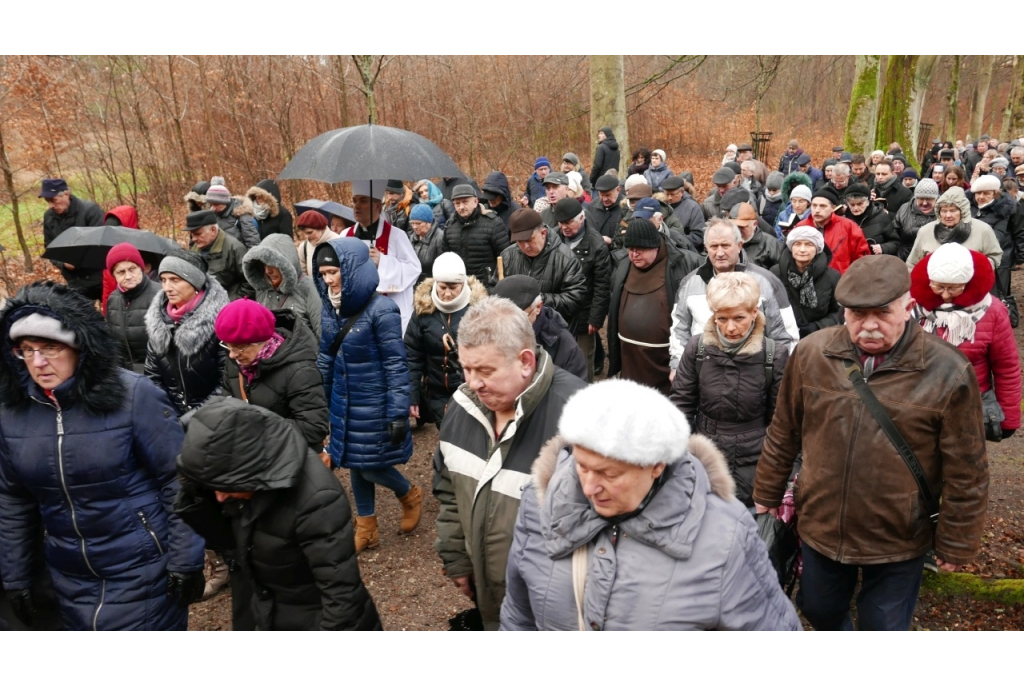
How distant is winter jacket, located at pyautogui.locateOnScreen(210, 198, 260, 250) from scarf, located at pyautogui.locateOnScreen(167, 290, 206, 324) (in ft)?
14.9

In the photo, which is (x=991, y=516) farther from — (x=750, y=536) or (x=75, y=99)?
(x=75, y=99)

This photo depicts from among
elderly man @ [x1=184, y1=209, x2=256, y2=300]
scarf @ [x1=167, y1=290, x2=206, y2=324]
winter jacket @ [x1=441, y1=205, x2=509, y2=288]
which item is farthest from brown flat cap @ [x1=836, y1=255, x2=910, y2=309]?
winter jacket @ [x1=441, y1=205, x2=509, y2=288]

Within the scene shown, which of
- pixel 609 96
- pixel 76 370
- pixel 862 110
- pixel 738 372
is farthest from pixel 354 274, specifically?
pixel 862 110

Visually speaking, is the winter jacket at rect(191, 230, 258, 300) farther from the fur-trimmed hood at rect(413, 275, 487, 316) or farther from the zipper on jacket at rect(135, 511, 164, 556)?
the zipper on jacket at rect(135, 511, 164, 556)

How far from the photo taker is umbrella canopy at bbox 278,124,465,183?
5629mm

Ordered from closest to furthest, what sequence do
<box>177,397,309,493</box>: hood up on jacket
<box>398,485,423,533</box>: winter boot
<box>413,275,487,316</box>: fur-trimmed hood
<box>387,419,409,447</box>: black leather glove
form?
<box>177,397,309,493</box>: hood up on jacket → <box>387,419,409,447</box>: black leather glove → <box>413,275,487,316</box>: fur-trimmed hood → <box>398,485,423,533</box>: winter boot

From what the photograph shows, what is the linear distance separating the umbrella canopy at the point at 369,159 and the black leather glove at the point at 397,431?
5.96 feet

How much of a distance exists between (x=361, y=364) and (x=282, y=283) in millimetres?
1328

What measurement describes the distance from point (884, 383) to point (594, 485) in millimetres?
1589

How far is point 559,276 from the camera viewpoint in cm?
643

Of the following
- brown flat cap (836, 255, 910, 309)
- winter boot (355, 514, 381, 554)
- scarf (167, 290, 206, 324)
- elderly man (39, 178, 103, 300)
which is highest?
elderly man (39, 178, 103, 300)

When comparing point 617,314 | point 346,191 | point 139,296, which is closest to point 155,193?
point 346,191

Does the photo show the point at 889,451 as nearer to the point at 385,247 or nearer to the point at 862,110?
the point at 385,247

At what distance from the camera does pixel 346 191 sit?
17828 mm
